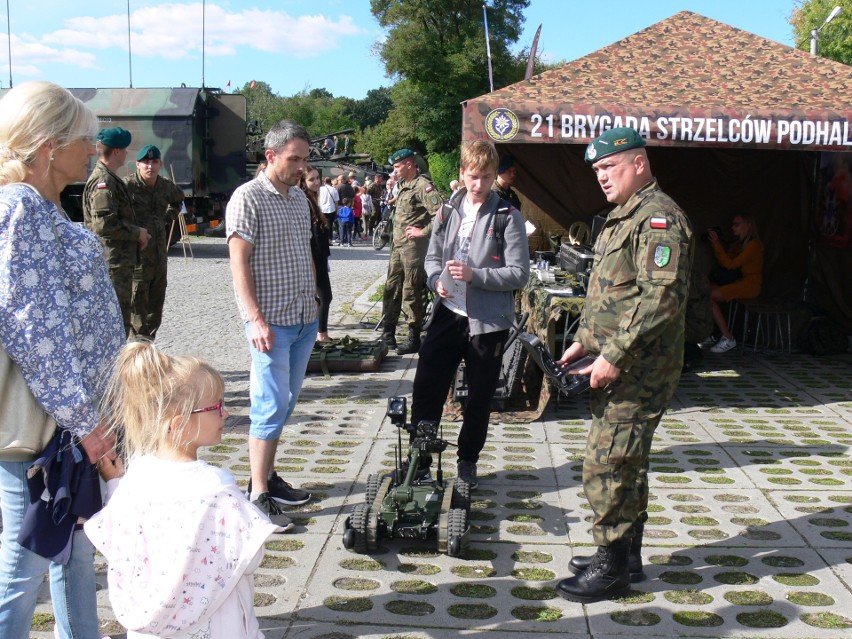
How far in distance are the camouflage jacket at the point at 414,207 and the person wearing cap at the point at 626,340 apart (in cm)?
550

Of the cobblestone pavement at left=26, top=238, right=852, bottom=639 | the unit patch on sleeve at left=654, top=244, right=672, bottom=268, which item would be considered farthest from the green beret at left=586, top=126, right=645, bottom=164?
the cobblestone pavement at left=26, top=238, right=852, bottom=639

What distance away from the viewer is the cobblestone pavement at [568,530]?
3527mm

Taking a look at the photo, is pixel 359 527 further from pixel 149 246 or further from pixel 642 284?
pixel 149 246

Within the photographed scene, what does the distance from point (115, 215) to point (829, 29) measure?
2324 centimetres

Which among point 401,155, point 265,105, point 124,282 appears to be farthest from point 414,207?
point 265,105

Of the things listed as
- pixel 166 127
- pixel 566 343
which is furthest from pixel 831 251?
pixel 166 127

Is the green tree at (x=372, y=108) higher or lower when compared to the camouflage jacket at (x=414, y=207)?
higher

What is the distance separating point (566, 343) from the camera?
24.0 feet

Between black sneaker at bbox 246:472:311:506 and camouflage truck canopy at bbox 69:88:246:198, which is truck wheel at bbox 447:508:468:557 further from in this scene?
camouflage truck canopy at bbox 69:88:246:198

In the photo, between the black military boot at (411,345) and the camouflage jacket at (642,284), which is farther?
the black military boot at (411,345)

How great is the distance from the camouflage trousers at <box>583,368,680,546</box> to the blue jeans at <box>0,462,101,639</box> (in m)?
2.00

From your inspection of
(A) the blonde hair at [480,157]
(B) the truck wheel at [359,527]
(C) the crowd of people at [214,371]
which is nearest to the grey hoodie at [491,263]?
(C) the crowd of people at [214,371]

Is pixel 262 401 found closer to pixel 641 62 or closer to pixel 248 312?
pixel 248 312

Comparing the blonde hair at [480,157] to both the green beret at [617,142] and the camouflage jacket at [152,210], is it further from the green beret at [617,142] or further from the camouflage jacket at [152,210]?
the camouflage jacket at [152,210]
